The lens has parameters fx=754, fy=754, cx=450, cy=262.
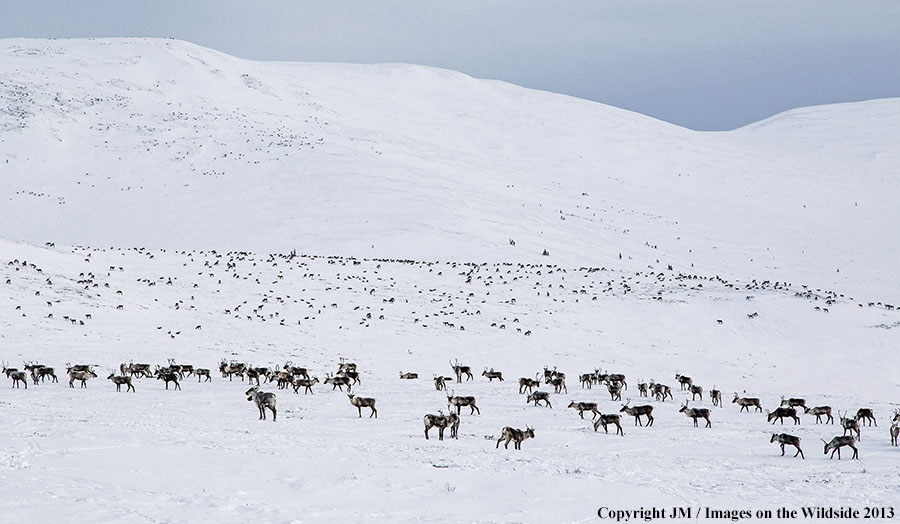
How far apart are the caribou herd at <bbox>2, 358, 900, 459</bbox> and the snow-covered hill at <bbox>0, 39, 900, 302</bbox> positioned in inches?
1378

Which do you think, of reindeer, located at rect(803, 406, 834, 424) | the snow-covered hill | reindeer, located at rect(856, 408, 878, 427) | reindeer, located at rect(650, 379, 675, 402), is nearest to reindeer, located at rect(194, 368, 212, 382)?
reindeer, located at rect(650, 379, 675, 402)

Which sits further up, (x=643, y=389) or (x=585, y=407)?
(x=643, y=389)

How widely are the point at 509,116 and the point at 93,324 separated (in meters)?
114

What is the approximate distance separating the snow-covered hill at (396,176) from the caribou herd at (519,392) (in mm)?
35003

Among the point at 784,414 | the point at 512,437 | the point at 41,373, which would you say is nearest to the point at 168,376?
the point at 41,373

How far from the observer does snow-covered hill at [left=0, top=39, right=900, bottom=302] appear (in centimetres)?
7125

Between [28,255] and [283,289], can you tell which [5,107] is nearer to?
[28,255]

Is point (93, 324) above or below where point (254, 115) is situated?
below

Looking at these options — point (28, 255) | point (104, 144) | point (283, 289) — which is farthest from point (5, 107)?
point (283, 289)

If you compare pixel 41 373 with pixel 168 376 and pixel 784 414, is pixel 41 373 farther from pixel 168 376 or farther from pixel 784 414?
pixel 784 414

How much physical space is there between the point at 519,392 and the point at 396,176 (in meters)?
62.0

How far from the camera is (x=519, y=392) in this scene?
26453 millimetres

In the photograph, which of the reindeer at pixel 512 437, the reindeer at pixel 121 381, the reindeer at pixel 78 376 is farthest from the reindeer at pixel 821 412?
the reindeer at pixel 78 376

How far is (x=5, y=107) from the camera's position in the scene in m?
97.0
